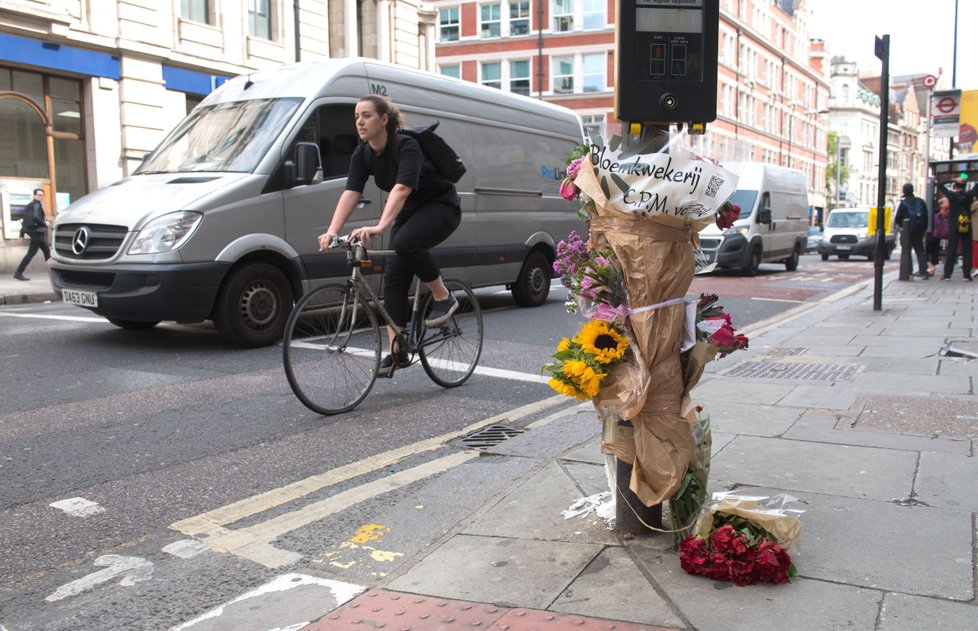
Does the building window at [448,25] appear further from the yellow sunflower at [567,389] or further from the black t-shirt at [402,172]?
the yellow sunflower at [567,389]

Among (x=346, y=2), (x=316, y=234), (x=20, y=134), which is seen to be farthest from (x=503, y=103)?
(x=346, y=2)

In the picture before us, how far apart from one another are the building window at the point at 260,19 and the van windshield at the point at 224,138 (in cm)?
1739

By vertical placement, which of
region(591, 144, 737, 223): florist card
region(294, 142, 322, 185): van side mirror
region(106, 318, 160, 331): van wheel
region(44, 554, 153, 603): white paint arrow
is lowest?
region(44, 554, 153, 603): white paint arrow

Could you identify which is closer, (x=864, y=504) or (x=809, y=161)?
(x=864, y=504)

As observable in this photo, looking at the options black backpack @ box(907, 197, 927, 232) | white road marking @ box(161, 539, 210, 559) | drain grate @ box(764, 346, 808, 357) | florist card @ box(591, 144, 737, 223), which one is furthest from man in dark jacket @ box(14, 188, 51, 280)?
black backpack @ box(907, 197, 927, 232)

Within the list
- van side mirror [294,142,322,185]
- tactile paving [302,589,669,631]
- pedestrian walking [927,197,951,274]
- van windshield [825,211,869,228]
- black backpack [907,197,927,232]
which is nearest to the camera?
tactile paving [302,589,669,631]

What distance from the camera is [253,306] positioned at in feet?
25.6

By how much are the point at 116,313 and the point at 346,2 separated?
23.0 m

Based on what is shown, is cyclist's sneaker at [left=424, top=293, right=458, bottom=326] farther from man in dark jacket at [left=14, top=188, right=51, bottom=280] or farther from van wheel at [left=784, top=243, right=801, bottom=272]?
van wheel at [left=784, top=243, right=801, bottom=272]

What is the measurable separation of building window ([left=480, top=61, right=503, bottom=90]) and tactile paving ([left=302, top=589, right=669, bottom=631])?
56.0 m

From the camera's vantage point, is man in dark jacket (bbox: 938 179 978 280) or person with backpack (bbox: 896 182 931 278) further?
person with backpack (bbox: 896 182 931 278)

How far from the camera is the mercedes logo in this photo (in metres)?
7.57

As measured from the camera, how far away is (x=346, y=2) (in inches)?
1100

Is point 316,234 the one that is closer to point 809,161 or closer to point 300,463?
point 300,463
